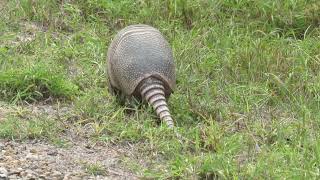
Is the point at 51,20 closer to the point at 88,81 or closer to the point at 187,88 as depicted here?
the point at 88,81

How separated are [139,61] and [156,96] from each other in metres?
0.29

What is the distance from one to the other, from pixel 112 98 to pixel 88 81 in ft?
1.63

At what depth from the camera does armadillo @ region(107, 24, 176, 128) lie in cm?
553

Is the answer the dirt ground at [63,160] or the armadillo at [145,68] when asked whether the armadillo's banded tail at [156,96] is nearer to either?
the armadillo at [145,68]

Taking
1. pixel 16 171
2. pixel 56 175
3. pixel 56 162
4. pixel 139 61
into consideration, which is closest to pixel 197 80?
pixel 139 61

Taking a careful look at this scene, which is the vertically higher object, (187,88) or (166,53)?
(166,53)

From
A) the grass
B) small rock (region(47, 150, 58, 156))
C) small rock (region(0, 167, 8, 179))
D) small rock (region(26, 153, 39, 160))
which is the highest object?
small rock (region(0, 167, 8, 179))

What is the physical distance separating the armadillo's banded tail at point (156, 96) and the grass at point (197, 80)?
8cm

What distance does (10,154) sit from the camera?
184 inches

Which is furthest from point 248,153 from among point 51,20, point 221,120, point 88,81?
point 51,20

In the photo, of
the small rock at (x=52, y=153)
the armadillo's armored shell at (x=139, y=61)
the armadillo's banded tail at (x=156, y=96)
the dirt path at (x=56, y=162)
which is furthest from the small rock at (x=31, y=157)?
the armadillo's armored shell at (x=139, y=61)

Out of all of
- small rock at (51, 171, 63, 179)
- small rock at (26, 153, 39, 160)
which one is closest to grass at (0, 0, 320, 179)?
small rock at (26, 153, 39, 160)

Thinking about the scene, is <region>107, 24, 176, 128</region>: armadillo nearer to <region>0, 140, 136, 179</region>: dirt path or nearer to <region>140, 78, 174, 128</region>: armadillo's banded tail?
<region>140, 78, 174, 128</region>: armadillo's banded tail

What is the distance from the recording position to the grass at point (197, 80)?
15.3 feet
